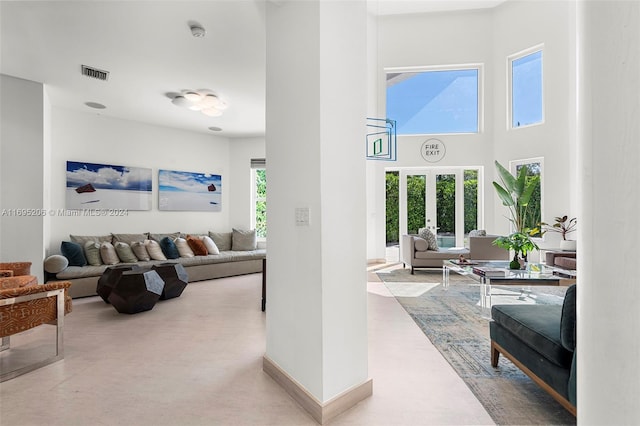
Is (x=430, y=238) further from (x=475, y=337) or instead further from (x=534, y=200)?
(x=475, y=337)

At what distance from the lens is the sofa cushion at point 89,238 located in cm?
504

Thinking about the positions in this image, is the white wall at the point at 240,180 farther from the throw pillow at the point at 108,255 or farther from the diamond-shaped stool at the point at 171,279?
the diamond-shaped stool at the point at 171,279

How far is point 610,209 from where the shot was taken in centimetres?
67

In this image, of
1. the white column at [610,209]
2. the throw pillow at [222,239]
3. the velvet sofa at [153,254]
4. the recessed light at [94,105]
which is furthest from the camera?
the throw pillow at [222,239]

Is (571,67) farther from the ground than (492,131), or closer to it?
farther from the ground

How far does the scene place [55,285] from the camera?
2537 mm

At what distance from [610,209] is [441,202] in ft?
24.2

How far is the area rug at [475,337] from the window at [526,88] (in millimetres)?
3785

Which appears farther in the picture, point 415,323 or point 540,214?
point 540,214

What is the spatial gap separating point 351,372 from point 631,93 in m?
1.76

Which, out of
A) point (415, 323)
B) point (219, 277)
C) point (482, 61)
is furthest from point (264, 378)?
point (482, 61)

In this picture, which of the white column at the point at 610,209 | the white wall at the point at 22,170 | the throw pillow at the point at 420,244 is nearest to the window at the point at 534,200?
the throw pillow at the point at 420,244

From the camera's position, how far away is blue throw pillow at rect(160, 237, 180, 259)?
562 cm

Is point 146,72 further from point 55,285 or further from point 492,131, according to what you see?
point 492,131
